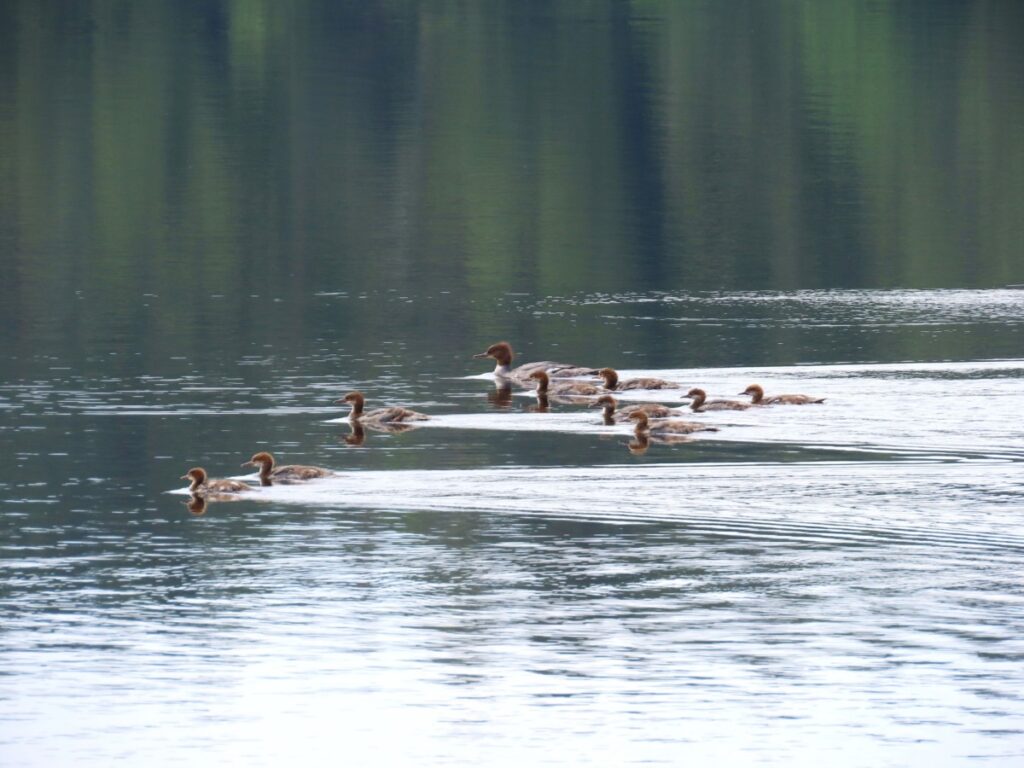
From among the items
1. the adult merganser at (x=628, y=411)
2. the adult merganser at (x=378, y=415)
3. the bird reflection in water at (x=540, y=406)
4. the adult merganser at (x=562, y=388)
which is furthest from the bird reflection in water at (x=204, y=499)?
the adult merganser at (x=562, y=388)

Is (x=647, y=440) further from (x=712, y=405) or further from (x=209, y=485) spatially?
(x=209, y=485)

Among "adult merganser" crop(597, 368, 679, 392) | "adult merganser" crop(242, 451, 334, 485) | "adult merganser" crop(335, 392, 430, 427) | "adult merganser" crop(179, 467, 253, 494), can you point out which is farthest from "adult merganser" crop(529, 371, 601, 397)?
"adult merganser" crop(179, 467, 253, 494)

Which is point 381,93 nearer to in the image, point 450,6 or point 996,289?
point 450,6

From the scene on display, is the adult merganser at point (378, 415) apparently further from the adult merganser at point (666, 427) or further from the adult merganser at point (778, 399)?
the adult merganser at point (778, 399)

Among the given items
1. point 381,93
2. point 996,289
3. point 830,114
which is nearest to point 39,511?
point 996,289

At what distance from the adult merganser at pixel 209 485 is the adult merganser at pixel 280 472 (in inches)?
22.1

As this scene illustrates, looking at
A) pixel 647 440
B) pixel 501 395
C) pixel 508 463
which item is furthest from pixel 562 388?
pixel 508 463

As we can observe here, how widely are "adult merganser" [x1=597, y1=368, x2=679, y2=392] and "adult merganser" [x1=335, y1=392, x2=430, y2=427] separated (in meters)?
3.79

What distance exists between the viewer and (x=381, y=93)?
114938 millimetres

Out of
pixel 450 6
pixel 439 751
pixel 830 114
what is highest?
pixel 450 6

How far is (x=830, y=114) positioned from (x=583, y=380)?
68.5 meters

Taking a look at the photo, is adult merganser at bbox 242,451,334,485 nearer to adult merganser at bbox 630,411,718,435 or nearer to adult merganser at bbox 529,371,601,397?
adult merganser at bbox 630,411,718,435

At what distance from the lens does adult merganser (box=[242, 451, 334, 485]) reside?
96.1 feet

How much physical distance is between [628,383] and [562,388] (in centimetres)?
106
